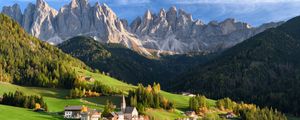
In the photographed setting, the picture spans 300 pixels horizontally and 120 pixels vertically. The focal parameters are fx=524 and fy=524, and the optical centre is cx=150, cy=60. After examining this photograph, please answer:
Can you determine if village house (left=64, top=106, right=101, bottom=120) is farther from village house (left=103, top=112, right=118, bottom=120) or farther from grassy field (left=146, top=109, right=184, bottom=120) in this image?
grassy field (left=146, top=109, right=184, bottom=120)

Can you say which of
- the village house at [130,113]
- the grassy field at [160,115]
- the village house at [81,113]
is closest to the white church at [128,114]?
the village house at [130,113]

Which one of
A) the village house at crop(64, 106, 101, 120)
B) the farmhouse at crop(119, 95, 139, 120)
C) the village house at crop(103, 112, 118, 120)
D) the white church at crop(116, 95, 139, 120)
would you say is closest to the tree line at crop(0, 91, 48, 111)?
the village house at crop(64, 106, 101, 120)

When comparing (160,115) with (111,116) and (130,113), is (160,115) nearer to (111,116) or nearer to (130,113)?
(130,113)

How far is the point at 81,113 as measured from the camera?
157500 mm

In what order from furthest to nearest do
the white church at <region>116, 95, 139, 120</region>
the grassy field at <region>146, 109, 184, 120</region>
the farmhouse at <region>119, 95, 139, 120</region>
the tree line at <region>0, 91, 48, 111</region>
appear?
the grassy field at <region>146, 109, 184, 120</region>
the farmhouse at <region>119, 95, 139, 120</region>
the white church at <region>116, 95, 139, 120</region>
the tree line at <region>0, 91, 48, 111</region>

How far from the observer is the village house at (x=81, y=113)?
151 meters

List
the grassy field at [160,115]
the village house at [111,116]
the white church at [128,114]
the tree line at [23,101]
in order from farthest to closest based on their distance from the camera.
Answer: the grassy field at [160,115] < the white church at [128,114] < the tree line at [23,101] < the village house at [111,116]

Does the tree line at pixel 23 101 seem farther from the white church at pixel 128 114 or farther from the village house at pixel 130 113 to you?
the village house at pixel 130 113

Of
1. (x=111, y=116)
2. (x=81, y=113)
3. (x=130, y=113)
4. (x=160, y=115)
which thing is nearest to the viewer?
(x=81, y=113)

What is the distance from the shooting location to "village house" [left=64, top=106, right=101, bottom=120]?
151 meters

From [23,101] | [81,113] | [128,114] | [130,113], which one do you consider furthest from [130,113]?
[23,101]

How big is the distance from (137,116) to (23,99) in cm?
3765

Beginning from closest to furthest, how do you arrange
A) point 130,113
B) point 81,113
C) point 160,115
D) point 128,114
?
point 81,113 < point 128,114 < point 130,113 < point 160,115

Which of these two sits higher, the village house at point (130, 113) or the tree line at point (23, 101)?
the tree line at point (23, 101)
